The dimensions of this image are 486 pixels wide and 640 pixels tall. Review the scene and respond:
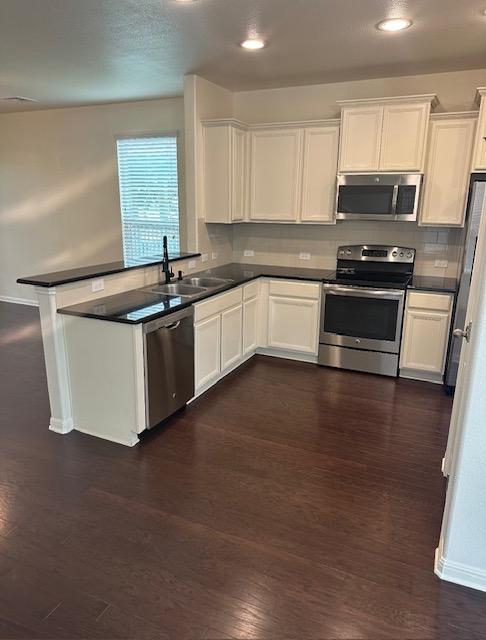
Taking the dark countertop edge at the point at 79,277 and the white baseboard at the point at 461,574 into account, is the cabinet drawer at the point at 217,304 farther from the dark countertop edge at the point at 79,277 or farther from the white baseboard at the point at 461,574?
the white baseboard at the point at 461,574

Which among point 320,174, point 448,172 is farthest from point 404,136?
point 320,174

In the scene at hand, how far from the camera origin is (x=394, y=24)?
2920 mm

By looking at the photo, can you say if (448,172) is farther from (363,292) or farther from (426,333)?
(426,333)

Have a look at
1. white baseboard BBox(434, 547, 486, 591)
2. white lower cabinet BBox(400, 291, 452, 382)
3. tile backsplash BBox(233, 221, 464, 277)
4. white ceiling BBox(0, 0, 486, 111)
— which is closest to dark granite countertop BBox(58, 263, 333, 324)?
tile backsplash BBox(233, 221, 464, 277)

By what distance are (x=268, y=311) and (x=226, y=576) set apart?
2.91m

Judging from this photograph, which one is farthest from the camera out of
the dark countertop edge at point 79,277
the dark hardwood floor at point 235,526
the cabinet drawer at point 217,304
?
the cabinet drawer at point 217,304

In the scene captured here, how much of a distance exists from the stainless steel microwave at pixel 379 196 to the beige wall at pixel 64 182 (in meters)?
2.18

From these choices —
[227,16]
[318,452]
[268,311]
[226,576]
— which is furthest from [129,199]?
[226,576]

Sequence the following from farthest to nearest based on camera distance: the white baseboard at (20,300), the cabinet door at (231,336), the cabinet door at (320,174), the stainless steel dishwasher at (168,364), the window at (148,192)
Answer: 1. the white baseboard at (20,300)
2. the window at (148,192)
3. the cabinet door at (320,174)
4. the cabinet door at (231,336)
5. the stainless steel dishwasher at (168,364)

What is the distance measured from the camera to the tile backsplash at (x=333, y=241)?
432 cm

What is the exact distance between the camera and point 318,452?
9.66 feet

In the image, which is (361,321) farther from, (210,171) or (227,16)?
(227,16)

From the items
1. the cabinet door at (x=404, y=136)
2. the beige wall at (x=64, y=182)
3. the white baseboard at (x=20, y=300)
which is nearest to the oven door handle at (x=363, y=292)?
the cabinet door at (x=404, y=136)

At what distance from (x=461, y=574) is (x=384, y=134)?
11.3 ft
